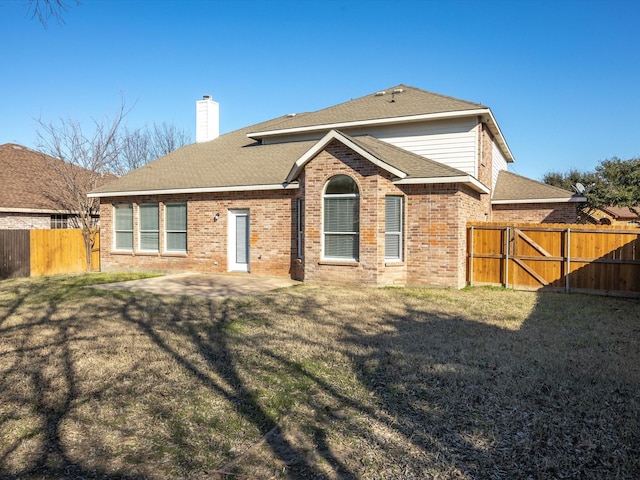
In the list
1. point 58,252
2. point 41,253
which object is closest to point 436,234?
point 58,252

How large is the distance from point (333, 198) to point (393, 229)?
193 centimetres

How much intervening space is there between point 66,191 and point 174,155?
542 cm

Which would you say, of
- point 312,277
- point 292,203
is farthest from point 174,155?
point 312,277

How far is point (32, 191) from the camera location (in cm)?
2039

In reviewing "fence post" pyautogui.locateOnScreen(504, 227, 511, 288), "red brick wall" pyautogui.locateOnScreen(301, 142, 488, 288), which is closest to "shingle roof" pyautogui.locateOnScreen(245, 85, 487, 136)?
"red brick wall" pyautogui.locateOnScreen(301, 142, 488, 288)

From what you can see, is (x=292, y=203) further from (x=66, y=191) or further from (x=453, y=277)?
(x=66, y=191)

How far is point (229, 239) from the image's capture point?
1573 centimetres

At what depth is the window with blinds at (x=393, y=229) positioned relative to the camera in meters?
13.0

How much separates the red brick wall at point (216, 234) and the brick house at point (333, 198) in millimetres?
38

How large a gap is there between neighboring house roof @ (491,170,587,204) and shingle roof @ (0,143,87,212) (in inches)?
745

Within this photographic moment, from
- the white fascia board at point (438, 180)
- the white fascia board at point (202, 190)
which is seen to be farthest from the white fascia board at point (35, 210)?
the white fascia board at point (438, 180)

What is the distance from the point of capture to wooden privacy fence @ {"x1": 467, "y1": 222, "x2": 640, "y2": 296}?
12062 mm

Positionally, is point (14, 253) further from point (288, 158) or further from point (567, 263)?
point (567, 263)

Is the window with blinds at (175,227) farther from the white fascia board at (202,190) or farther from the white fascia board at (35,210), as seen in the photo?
the white fascia board at (35,210)
